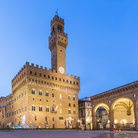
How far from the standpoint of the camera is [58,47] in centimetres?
6800

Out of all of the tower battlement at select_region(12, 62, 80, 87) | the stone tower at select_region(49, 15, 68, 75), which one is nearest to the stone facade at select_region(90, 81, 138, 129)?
the tower battlement at select_region(12, 62, 80, 87)

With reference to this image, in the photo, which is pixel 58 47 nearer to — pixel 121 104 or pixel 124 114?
pixel 121 104

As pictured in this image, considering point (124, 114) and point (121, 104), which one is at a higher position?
point (121, 104)

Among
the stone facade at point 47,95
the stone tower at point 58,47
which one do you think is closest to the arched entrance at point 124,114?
the stone facade at point 47,95

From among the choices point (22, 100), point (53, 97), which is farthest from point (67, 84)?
point (22, 100)

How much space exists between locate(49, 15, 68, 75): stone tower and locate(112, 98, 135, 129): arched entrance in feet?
91.3

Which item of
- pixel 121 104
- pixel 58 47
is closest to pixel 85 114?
pixel 121 104

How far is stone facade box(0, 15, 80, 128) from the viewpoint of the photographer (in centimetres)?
5425

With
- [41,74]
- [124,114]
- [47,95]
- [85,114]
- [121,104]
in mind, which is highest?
[41,74]

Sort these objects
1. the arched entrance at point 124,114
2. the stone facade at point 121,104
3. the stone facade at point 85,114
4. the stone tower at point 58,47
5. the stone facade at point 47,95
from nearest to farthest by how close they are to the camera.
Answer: the stone facade at point 121,104, the stone facade at point 47,95, the arched entrance at point 124,114, the stone facade at point 85,114, the stone tower at point 58,47

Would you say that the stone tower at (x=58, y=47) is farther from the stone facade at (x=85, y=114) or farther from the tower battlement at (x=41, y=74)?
the stone facade at (x=85, y=114)

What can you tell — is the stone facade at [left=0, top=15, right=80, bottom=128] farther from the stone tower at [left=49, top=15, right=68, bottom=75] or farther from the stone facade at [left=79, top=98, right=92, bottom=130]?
the stone facade at [left=79, top=98, right=92, bottom=130]

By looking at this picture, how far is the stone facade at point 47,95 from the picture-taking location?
178 ft

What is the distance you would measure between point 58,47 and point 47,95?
69.2 ft
